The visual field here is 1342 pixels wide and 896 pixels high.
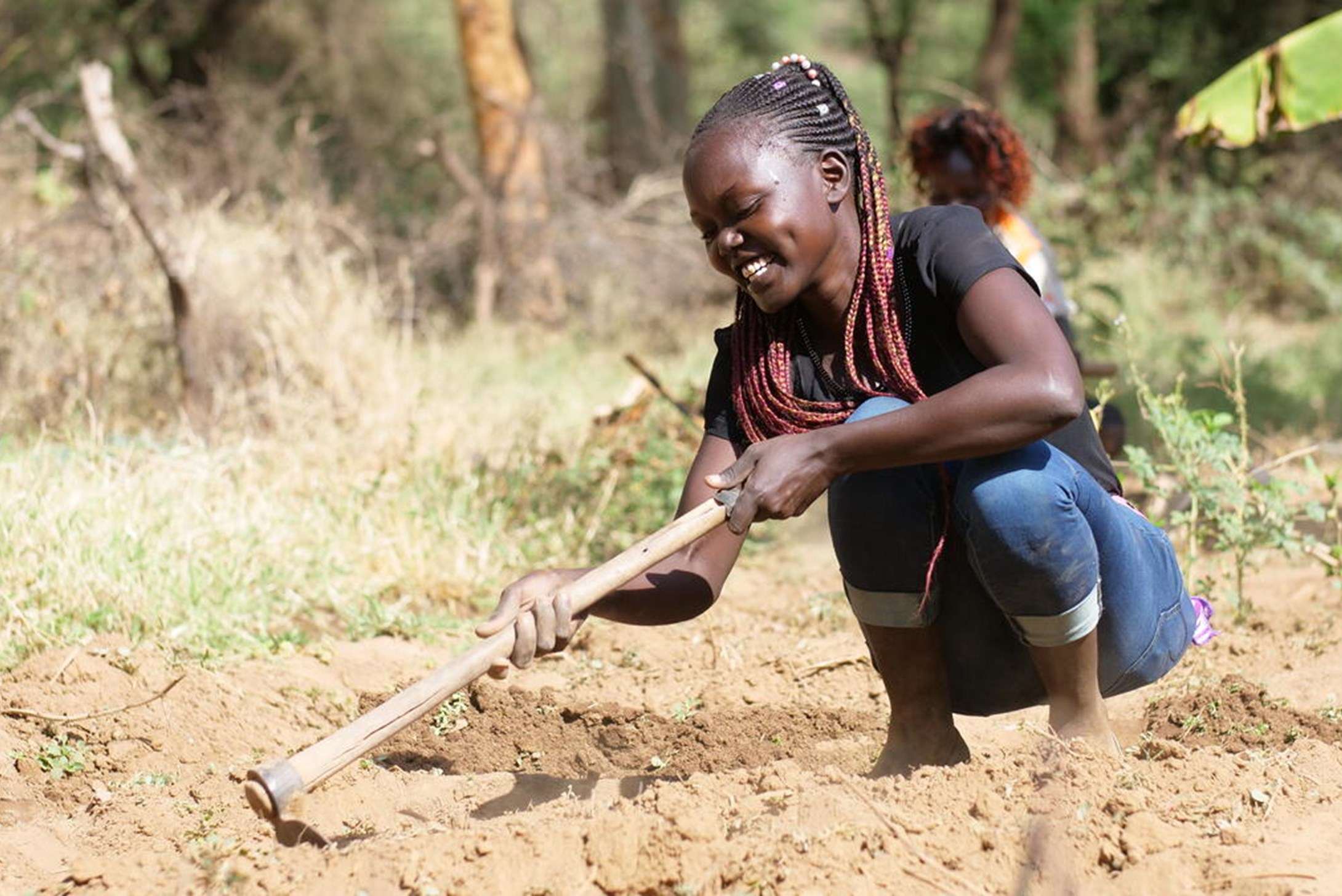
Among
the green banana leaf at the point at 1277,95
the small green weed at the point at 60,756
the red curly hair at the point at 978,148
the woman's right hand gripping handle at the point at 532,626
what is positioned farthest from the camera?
the green banana leaf at the point at 1277,95

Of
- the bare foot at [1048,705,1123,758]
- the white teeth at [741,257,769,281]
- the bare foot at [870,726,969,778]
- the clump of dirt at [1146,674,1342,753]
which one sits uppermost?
the white teeth at [741,257,769,281]

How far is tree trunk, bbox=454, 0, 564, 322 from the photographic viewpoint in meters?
8.55

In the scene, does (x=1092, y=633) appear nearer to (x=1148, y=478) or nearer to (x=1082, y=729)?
(x=1082, y=729)

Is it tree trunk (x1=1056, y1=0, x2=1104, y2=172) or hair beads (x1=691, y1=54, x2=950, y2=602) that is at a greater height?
hair beads (x1=691, y1=54, x2=950, y2=602)

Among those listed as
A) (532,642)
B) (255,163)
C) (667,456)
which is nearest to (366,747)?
(532,642)

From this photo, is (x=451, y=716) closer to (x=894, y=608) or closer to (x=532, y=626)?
(x=532, y=626)

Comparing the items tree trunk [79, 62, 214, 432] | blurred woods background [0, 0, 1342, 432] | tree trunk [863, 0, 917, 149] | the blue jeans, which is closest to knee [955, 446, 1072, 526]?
the blue jeans

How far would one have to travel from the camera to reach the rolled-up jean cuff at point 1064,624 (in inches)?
96.3

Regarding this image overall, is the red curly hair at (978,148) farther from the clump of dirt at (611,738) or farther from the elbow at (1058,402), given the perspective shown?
the elbow at (1058,402)

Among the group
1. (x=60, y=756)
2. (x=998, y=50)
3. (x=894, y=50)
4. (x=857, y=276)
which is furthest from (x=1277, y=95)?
(x=998, y=50)

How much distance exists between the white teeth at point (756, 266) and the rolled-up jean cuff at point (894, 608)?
0.57 metres

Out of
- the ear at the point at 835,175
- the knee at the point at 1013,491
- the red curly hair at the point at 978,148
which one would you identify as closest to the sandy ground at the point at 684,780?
the knee at the point at 1013,491

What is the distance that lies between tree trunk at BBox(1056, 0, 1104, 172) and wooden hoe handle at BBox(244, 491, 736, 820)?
10.7 meters

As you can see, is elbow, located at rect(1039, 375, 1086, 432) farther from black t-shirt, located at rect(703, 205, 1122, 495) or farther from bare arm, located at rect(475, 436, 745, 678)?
bare arm, located at rect(475, 436, 745, 678)
